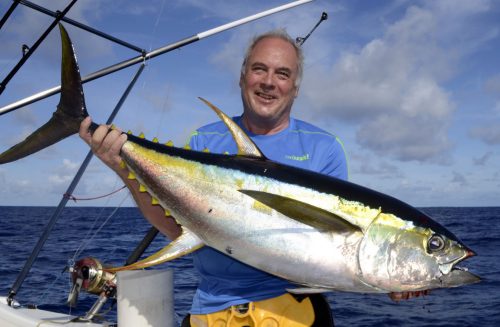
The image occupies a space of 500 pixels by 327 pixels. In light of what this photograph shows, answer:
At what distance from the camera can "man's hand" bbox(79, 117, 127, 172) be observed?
2836 mm

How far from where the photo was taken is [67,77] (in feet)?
9.11

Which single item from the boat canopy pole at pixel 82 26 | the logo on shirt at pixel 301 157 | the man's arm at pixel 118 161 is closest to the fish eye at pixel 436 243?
the logo on shirt at pixel 301 157

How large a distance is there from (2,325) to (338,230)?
10.6 feet

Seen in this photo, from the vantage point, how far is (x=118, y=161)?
2896mm

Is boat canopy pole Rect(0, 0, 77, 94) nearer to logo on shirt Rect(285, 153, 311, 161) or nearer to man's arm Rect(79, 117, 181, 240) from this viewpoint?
man's arm Rect(79, 117, 181, 240)

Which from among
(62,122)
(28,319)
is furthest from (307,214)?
(28,319)

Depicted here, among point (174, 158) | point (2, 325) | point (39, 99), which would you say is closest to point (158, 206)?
point (174, 158)

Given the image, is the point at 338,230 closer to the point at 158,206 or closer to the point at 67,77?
the point at 158,206

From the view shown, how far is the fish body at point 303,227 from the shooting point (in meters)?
2.31

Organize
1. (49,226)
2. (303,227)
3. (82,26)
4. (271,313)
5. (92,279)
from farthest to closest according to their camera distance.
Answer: (82,26), (49,226), (92,279), (271,313), (303,227)

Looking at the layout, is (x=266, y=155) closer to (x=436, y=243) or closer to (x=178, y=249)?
(x=178, y=249)

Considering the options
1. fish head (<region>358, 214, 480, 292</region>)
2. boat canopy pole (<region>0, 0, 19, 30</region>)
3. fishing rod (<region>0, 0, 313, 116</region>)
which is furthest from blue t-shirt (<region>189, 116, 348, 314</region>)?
Result: boat canopy pole (<region>0, 0, 19, 30</region>)

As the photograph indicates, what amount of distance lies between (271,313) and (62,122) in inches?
65.1

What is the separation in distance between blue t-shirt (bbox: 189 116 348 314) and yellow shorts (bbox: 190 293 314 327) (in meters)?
0.04
